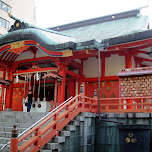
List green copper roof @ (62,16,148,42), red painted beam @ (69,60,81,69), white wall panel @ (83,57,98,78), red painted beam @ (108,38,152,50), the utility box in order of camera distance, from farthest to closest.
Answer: green copper roof @ (62,16,148,42) < white wall panel @ (83,57,98,78) < red painted beam @ (69,60,81,69) < red painted beam @ (108,38,152,50) < the utility box

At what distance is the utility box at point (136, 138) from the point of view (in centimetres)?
773

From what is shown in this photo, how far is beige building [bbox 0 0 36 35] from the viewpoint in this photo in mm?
33312

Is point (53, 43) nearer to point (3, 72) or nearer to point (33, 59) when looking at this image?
point (33, 59)

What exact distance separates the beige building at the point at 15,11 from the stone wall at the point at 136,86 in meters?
26.0

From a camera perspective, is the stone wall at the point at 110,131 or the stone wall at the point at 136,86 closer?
the stone wall at the point at 110,131

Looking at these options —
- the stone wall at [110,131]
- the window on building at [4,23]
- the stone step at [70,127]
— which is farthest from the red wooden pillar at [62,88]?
the window on building at [4,23]

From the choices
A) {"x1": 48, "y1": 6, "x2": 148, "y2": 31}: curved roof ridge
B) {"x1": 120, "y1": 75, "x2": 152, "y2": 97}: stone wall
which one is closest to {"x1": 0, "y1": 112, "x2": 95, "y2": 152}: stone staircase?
{"x1": 120, "y1": 75, "x2": 152, "y2": 97}: stone wall

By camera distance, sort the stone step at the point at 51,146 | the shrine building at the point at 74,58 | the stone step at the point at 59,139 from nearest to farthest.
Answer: the stone step at the point at 51,146, the stone step at the point at 59,139, the shrine building at the point at 74,58

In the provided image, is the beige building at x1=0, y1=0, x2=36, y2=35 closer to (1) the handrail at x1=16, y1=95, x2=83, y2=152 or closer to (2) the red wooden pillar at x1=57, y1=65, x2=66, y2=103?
(2) the red wooden pillar at x1=57, y1=65, x2=66, y2=103

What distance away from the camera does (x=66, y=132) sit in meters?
8.77

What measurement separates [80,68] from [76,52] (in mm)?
2766

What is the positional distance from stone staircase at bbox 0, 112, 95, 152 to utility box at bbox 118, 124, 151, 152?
2.17 m

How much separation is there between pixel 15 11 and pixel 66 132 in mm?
31575

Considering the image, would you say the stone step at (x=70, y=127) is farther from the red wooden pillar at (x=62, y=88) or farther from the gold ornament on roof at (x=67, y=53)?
the gold ornament on roof at (x=67, y=53)
